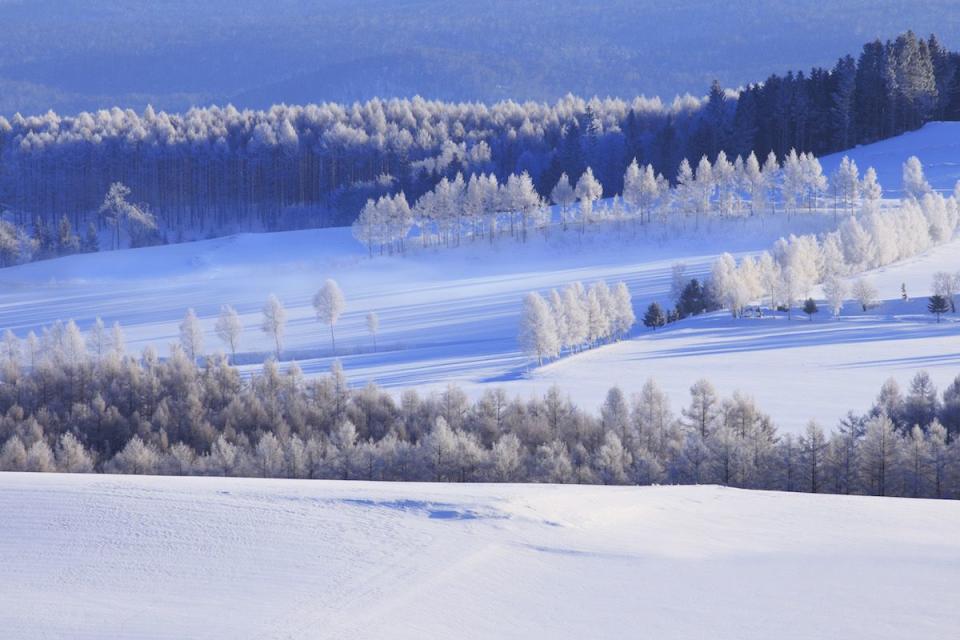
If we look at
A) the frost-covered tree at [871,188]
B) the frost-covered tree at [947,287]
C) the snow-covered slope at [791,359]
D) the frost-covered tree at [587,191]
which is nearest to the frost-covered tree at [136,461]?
the snow-covered slope at [791,359]

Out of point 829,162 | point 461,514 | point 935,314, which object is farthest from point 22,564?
point 829,162

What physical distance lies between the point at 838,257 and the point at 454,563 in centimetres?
6446

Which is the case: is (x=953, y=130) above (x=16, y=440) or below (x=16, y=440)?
above

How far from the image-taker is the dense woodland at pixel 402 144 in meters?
128

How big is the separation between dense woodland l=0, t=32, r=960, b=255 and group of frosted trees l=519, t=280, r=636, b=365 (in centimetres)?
6099

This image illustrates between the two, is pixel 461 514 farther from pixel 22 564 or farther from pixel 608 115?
pixel 608 115

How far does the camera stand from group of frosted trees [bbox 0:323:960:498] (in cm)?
3603

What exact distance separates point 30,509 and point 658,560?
32.6ft

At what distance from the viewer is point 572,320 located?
66.2 m

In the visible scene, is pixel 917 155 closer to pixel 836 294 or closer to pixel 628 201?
pixel 628 201

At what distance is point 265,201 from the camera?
14312 cm

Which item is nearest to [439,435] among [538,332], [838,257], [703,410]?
[703,410]

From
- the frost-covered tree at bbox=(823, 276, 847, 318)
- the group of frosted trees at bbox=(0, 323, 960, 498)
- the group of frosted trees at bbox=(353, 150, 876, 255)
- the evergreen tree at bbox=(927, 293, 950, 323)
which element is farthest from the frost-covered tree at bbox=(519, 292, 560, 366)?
the group of frosted trees at bbox=(353, 150, 876, 255)

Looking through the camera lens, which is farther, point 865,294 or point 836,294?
point 865,294
